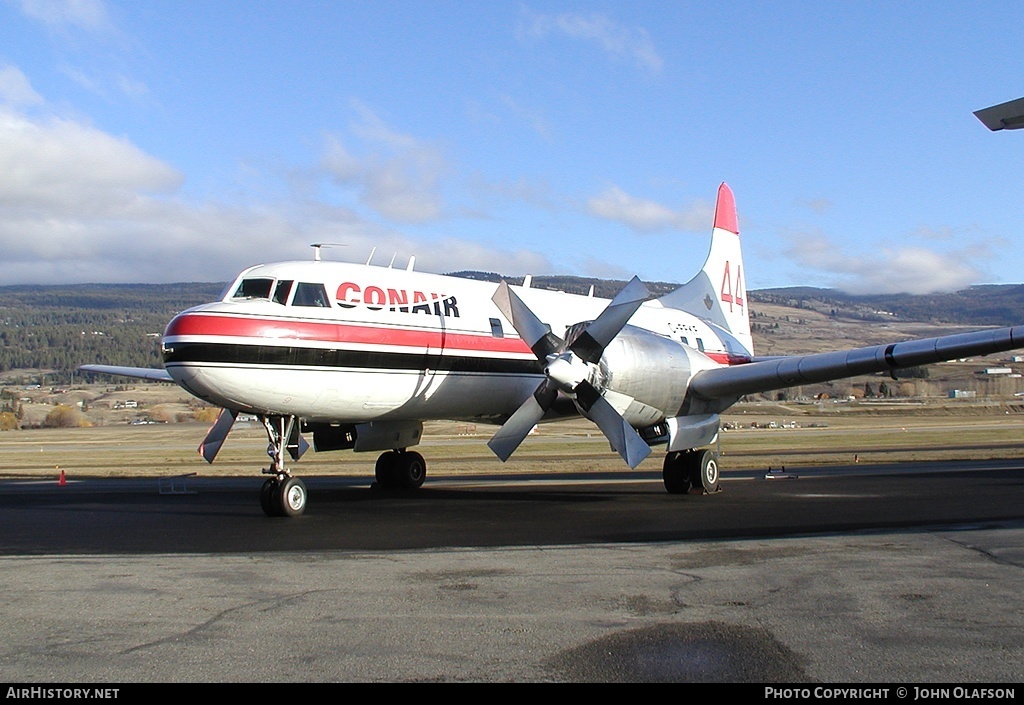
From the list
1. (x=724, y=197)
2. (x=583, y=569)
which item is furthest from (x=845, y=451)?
(x=583, y=569)

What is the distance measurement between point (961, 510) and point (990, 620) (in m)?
9.20

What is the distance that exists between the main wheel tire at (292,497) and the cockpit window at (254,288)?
3.24 m


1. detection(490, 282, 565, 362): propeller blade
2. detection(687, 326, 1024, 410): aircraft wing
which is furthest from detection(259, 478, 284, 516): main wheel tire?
detection(687, 326, 1024, 410): aircraft wing

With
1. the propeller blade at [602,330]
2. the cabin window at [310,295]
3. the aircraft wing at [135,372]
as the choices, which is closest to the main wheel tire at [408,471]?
the aircraft wing at [135,372]

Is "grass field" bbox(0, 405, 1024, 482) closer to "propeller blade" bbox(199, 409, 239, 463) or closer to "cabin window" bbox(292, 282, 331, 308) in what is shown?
"propeller blade" bbox(199, 409, 239, 463)

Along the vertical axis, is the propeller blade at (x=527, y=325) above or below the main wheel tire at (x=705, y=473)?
above

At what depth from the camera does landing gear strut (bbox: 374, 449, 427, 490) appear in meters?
22.7

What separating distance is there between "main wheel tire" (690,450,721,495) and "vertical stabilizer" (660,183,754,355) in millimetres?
6781

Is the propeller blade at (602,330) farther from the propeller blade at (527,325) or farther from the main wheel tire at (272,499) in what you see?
the main wheel tire at (272,499)

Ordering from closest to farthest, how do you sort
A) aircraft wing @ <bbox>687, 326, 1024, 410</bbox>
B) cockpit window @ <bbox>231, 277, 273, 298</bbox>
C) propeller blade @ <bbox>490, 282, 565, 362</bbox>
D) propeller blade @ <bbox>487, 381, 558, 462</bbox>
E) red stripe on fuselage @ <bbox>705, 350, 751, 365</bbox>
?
cockpit window @ <bbox>231, 277, 273, 298</bbox>
propeller blade @ <bbox>487, 381, 558, 462</bbox>
propeller blade @ <bbox>490, 282, 565, 362</bbox>
aircraft wing @ <bbox>687, 326, 1024, 410</bbox>
red stripe on fuselage @ <bbox>705, 350, 751, 365</bbox>

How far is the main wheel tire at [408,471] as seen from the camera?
22656 mm

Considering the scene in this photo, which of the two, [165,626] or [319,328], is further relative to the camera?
[319,328]

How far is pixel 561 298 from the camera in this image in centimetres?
2280

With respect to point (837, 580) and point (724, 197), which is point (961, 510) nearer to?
point (837, 580)
